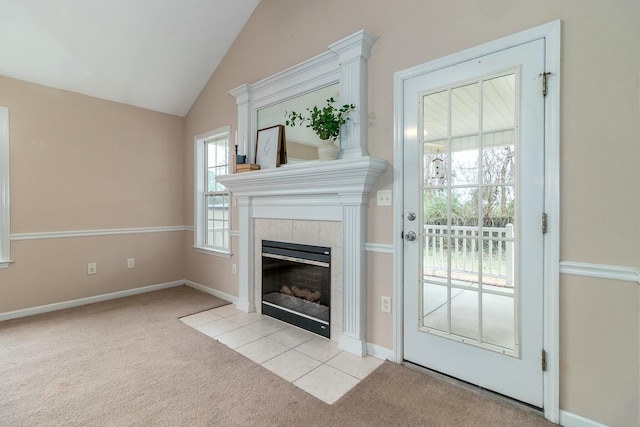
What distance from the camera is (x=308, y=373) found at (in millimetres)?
Answer: 2049

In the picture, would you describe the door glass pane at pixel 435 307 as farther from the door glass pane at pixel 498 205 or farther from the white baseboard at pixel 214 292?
the white baseboard at pixel 214 292

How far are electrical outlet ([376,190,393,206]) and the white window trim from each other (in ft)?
11.8

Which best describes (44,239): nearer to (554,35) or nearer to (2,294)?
(2,294)

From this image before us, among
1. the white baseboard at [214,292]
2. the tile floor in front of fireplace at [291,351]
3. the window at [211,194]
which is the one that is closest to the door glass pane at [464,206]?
the tile floor in front of fireplace at [291,351]

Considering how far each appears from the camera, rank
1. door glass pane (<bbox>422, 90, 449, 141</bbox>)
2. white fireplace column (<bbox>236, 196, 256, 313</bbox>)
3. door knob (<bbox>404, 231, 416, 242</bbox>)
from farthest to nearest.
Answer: white fireplace column (<bbox>236, 196, 256, 313</bbox>) → door knob (<bbox>404, 231, 416, 242</bbox>) → door glass pane (<bbox>422, 90, 449, 141</bbox>)

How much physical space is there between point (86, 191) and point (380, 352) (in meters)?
3.60

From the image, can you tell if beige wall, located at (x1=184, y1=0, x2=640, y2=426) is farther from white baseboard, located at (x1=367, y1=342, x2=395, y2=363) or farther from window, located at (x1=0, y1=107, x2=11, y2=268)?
window, located at (x1=0, y1=107, x2=11, y2=268)

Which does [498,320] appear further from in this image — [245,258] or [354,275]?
[245,258]

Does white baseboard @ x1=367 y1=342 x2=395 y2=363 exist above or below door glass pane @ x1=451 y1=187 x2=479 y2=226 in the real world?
below

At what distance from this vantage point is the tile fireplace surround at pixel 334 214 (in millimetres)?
2273

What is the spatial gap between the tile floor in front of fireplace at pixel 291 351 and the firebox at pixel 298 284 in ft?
0.32

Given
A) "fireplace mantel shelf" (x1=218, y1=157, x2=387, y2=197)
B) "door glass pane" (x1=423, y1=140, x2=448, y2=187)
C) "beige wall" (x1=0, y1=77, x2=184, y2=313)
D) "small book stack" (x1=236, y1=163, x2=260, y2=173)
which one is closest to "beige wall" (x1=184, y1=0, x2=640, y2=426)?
"door glass pane" (x1=423, y1=140, x2=448, y2=187)

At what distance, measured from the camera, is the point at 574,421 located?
61.4 inches

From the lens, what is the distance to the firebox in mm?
2613
